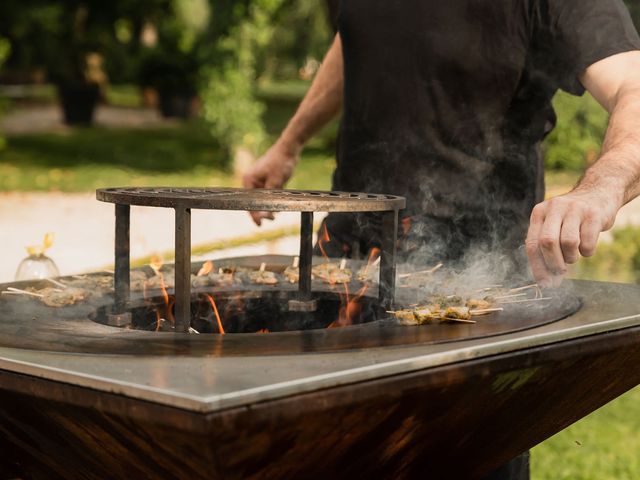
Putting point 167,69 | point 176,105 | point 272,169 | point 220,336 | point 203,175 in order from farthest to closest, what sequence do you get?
point 176,105 < point 167,69 < point 203,175 < point 272,169 < point 220,336

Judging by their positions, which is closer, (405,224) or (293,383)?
(293,383)

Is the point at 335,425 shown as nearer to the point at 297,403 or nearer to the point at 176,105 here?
the point at 297,403

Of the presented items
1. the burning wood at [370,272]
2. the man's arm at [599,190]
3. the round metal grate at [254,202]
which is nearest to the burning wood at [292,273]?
the burning wood at [370,272]

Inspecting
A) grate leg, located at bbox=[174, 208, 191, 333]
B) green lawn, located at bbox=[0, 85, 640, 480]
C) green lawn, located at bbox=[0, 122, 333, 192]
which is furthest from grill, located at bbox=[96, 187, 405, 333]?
green lawn, located at bbox=[0, 122, 333, 192]

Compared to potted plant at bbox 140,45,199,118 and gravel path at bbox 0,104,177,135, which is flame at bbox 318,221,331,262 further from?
gravel path at bbox 0,104,177,135

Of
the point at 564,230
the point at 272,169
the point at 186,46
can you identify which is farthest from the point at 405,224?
the point at 186,46

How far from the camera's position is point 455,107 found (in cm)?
290

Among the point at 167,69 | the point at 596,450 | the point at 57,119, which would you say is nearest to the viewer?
the point at 596,450

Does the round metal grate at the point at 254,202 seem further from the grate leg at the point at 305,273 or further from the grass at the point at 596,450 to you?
the grass at the point at 596,450

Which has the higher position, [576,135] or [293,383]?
[576,135]

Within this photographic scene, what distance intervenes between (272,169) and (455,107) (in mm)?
643

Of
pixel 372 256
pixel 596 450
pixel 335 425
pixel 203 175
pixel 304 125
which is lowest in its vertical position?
pixel 596 450

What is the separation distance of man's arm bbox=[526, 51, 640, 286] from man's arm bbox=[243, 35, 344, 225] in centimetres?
88

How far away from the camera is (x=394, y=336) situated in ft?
6.28
